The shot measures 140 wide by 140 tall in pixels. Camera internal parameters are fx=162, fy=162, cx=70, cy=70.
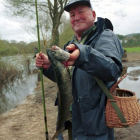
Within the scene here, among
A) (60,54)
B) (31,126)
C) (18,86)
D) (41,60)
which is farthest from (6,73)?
(60,54)

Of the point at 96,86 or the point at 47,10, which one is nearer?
the point at 96,86

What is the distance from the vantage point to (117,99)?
1.86m

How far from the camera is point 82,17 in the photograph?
2182 mm

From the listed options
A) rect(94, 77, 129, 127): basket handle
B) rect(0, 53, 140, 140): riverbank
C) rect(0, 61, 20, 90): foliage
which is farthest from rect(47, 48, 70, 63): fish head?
rect(0, 61, 20, 90): foliage

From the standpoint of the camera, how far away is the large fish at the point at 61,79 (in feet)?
4.83

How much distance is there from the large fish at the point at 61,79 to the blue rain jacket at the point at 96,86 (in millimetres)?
197

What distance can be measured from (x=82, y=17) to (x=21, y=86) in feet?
37.1

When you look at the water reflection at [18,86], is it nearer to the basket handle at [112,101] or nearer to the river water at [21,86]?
the river water at [21,86]

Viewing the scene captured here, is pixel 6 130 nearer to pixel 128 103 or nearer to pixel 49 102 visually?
pixel 49 102

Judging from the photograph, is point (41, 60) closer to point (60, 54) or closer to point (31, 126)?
point (60, 54)

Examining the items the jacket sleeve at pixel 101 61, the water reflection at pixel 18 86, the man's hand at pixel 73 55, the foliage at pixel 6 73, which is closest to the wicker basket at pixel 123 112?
the jacket sleeve at pixel 101 61

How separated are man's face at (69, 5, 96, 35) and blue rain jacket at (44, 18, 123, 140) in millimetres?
196

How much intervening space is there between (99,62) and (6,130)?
450cm

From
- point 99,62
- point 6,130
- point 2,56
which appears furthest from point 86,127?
point 2,56
